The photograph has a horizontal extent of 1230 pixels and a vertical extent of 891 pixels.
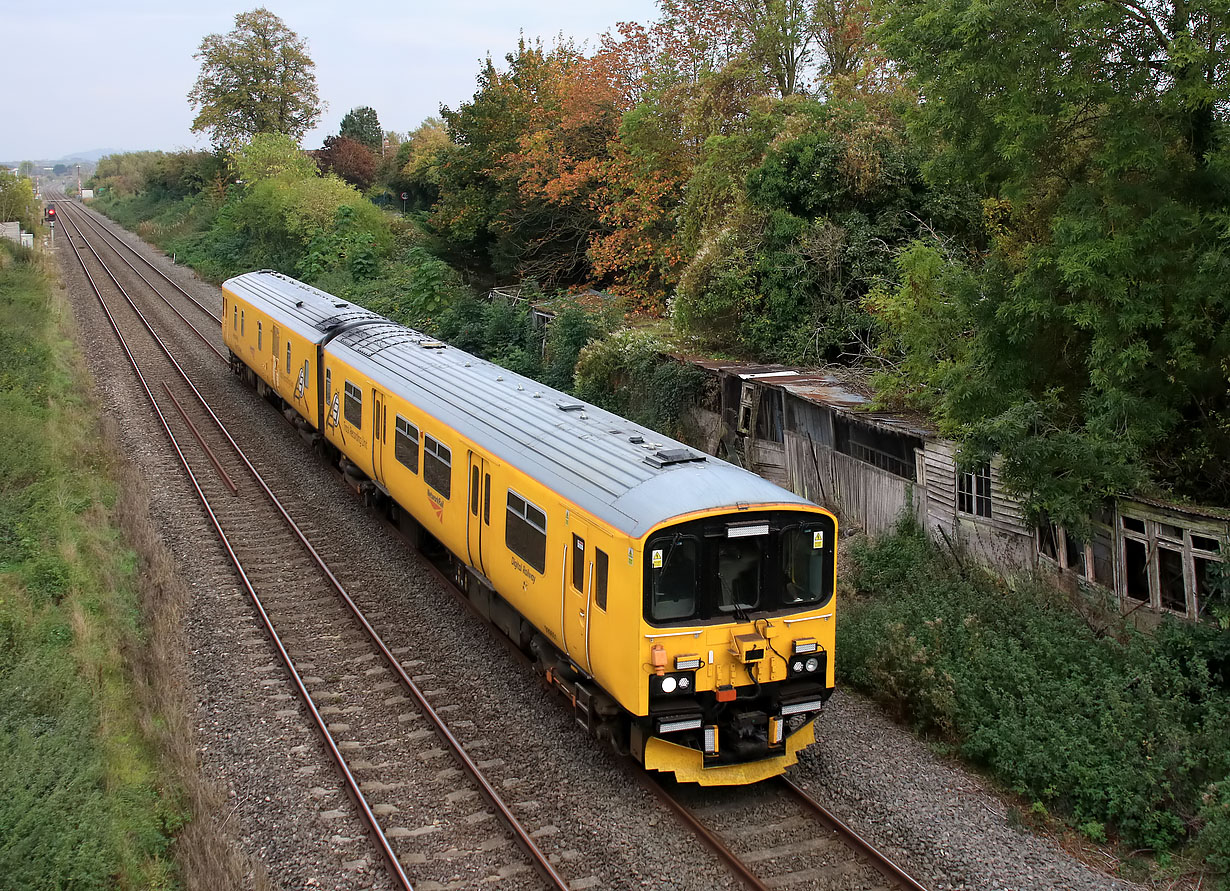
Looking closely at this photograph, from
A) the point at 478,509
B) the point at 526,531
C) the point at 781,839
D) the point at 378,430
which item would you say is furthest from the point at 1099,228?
the point at 378,430

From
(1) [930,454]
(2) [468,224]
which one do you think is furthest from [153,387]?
(1) [930,454]

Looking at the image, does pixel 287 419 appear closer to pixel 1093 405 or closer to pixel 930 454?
pixel 930 454

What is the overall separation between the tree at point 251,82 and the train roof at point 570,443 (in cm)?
4265

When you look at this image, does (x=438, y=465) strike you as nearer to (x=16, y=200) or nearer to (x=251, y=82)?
(x=16, y=200)

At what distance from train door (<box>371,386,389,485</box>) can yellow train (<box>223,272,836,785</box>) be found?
279cm

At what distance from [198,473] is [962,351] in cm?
1280

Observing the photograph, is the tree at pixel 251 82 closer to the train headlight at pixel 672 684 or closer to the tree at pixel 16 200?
the tree at pixel 16 200

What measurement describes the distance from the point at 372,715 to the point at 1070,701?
6.34 meters

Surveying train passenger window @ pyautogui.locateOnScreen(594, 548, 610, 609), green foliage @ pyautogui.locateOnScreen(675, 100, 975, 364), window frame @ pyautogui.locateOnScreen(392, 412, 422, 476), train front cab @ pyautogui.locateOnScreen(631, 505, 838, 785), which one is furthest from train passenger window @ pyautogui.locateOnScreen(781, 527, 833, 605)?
green foliage @ pyautogui.locateOnScreen(675, 100, 975, 364)

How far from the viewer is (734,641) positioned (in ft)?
26.9

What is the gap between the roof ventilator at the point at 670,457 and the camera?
911 centimetres

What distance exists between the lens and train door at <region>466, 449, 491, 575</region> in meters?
10.8

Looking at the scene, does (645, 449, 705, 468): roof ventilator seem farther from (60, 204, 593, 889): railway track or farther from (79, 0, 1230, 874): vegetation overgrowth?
(60, 204, 593, 889): railway track

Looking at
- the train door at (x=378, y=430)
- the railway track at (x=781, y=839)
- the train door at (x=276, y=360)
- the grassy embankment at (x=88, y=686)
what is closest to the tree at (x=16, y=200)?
the train door at (x=276, y=360)
